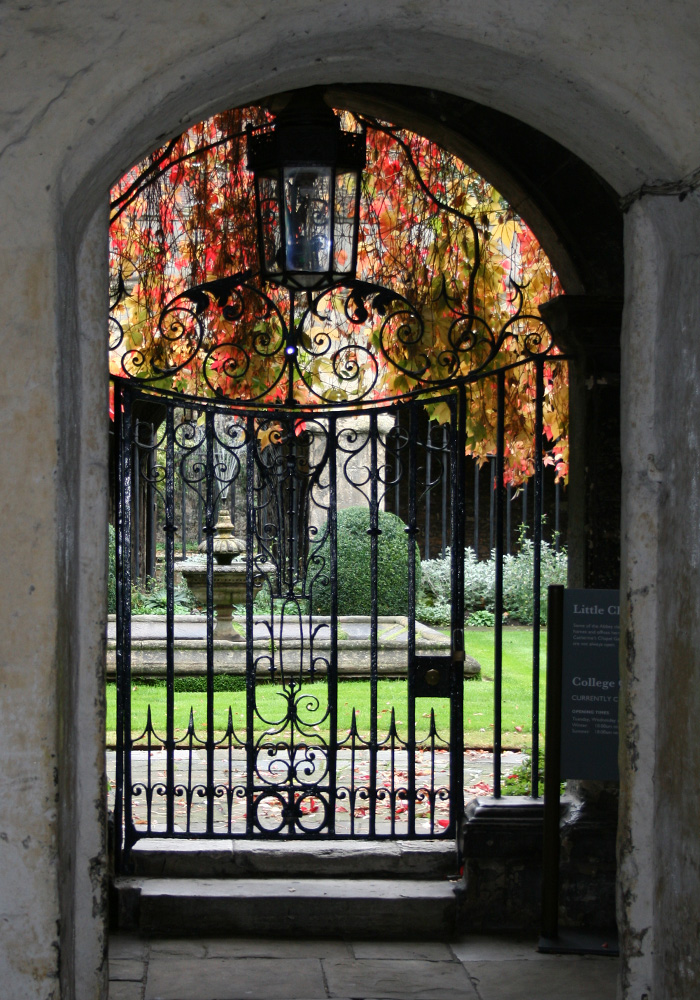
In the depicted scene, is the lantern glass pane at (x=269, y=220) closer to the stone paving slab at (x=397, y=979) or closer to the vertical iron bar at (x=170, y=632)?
the vertical iron bar at (x=170, y=632)

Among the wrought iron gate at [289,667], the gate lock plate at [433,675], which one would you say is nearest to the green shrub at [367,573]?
the wrought iron gate at [289,667]

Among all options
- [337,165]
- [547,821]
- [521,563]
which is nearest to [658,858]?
[547,821]

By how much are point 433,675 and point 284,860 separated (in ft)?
3.65

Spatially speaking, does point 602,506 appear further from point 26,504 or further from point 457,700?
point 26,504

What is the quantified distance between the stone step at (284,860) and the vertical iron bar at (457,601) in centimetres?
23

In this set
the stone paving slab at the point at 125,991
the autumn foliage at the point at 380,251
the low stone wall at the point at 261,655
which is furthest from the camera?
the low stone wall at the point at 261,655

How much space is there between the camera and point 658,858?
8.16ft

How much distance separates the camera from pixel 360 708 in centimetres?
814

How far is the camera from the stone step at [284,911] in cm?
427

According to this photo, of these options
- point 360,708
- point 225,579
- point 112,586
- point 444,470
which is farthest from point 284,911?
point 112,586

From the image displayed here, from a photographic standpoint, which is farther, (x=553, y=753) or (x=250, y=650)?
(x=250, y=650)

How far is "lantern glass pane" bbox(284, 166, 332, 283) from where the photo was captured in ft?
13.0

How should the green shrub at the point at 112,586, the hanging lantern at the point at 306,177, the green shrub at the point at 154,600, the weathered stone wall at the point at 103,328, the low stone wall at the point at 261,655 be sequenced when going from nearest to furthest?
the weathered stone wall at the point at 103,328 < the hanging lantern at the point at 306,177 < the green shrub at the point at 112,586 < the low stone wall at the point at 261,655 < the green shrub at the point at 154,600

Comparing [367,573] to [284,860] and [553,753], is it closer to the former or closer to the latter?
[284,860]
